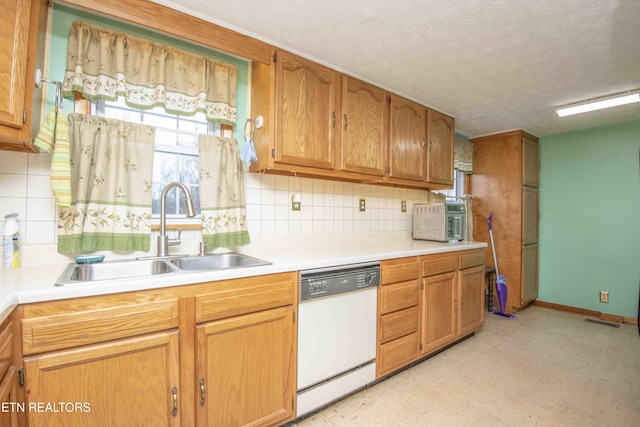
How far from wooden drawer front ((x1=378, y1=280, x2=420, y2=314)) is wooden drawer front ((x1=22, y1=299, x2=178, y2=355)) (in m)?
1.27

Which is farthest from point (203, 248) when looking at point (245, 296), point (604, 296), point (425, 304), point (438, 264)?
point (604, 296)

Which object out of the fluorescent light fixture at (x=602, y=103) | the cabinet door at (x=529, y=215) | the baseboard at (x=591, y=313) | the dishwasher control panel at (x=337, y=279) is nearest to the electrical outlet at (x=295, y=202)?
the dishwasher control panel at (x=337, y=279)

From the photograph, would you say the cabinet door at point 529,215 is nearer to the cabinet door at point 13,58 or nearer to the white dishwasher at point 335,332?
the white dishwasher at point 335,332

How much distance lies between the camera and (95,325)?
41.3 inches

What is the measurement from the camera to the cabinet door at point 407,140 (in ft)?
8.20

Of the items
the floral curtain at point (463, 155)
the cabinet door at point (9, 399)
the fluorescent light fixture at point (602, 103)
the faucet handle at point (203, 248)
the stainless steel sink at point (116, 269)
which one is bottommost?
the cabinet door at point (9, 399)

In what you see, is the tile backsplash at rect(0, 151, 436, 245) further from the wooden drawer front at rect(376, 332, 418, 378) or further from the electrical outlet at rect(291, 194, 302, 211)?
the wooden drawer front at rect(376, 332, 418, 378)

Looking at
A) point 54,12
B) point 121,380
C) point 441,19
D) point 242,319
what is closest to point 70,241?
point 121,380

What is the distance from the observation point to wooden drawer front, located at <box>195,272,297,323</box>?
4.18 feet

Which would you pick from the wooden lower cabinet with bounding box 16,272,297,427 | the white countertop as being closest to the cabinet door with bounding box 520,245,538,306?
the white countertop

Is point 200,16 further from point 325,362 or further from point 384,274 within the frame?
point 325,362

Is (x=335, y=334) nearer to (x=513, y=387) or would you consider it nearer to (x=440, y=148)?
(x=513, y=387)

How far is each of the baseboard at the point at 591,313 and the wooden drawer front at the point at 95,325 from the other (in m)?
4.33

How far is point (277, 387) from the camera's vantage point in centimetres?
149
